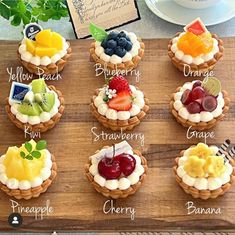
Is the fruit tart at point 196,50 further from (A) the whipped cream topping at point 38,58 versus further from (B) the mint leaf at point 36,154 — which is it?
(B) the mint leaf at point 36,154

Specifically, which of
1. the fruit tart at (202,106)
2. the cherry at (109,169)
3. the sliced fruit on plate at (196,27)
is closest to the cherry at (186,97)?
the fruit tart at (202,106)

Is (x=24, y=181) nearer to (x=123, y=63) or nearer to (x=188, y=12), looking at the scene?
(x=123, y=63)

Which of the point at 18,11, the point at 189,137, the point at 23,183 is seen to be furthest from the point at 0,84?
the point at 189,137

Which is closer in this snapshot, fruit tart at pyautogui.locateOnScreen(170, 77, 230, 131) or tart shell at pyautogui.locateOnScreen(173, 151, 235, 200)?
tart shell at pyautogui.locateOnScreen(173, 151, 235, 200)

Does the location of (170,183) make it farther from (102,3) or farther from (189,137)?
(102,3)

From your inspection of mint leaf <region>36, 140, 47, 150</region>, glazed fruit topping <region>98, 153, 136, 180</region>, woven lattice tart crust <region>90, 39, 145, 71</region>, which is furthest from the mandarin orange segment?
mint leaf <region>36, 140, 47, 150</region>

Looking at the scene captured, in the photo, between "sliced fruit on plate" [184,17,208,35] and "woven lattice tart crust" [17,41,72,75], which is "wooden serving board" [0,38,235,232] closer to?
"woven lattice tart crust" [17,41,72,75]

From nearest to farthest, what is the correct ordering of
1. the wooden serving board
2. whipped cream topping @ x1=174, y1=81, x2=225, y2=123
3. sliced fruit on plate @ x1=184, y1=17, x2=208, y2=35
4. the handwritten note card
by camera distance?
the wooden serving board < whipped cream topping @ x1=174, y1=81, x2=225, y2=123 < sliced fruit on plate @ x1=184, y1=17, x2=208, y2=35 < the handwritten note card
